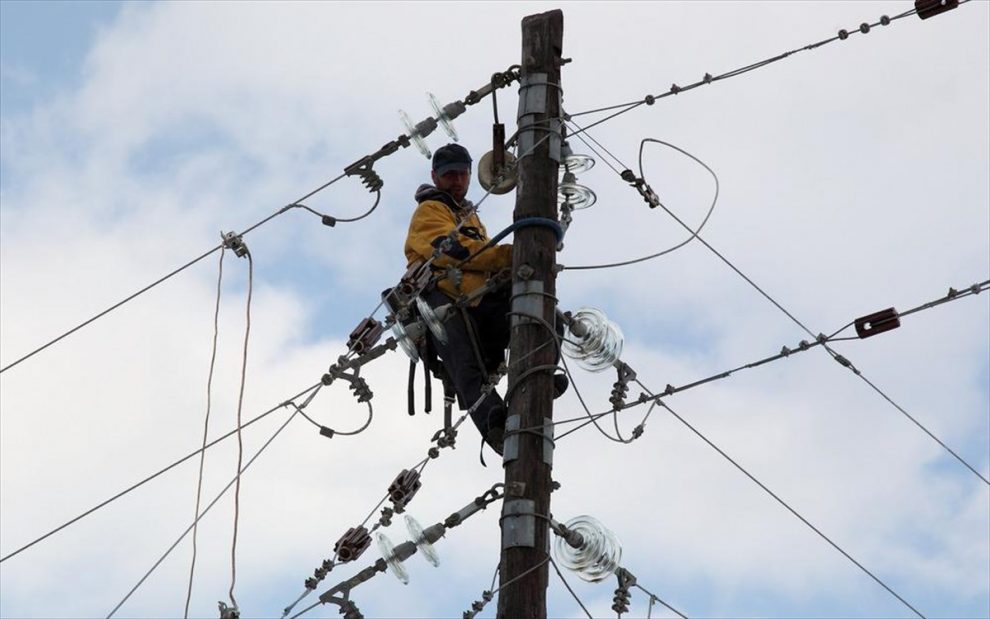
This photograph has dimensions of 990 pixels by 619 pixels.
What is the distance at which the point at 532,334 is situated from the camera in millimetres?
9328

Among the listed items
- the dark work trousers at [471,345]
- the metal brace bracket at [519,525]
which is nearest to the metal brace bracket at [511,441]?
the metal brace bracket at [519,525]

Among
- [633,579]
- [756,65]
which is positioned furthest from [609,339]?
[756,65]

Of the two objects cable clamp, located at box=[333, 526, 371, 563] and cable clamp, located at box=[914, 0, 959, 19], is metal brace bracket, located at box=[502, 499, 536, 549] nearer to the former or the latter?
cable clamp, located at box=[333, 526, 371, 563]

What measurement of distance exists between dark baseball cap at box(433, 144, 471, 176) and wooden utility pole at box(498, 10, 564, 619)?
2.31 ft

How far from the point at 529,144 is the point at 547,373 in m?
1.39

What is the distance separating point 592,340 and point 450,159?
5.13 feet

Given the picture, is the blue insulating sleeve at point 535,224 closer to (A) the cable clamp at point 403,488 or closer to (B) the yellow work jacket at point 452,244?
(B) the yellow work jacket at point 452,244

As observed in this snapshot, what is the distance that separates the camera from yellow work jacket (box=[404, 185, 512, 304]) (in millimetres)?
9930

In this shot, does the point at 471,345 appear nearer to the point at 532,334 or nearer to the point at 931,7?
the point at 532,334

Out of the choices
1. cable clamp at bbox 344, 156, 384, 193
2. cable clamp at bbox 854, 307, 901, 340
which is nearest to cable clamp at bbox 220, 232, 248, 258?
cable clamp at bbox 344, 156, 384, 193

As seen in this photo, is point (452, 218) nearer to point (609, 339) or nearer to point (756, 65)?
point (609, 339)

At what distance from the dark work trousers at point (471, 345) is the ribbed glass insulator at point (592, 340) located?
399 mm

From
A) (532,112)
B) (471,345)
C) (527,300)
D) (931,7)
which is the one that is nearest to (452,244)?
(471,345)

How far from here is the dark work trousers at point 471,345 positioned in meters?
9.92
